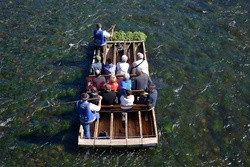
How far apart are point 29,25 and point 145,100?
55.2 ft

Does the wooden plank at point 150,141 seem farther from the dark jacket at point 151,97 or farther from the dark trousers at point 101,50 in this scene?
the dark trousers at point 101,50

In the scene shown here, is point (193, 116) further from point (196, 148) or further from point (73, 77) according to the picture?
point (73, 77)

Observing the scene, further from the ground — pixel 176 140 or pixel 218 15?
pixel 218 15

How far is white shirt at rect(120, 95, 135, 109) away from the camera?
66.1ft

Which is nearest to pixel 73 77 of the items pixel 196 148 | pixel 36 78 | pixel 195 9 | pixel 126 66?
pixel 36 78

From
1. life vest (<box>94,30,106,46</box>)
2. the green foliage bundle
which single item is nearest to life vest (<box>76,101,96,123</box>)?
life vest (<box>94,30,106,46</box>)

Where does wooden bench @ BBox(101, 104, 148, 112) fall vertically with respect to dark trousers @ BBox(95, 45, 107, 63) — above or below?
below

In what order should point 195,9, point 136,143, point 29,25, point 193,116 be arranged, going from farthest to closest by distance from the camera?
point 195,9 < point 29,25 < point 193,116 < point 136,143

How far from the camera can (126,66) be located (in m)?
23.3

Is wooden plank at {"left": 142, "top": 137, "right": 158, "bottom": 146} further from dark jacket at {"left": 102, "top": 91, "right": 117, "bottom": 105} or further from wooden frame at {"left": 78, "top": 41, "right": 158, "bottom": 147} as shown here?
dark jacket at {"left": 102, "top": 91, "right": 117, "bottom": 105}

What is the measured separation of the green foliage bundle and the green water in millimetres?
1026

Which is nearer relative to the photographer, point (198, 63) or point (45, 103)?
point (45, 103)

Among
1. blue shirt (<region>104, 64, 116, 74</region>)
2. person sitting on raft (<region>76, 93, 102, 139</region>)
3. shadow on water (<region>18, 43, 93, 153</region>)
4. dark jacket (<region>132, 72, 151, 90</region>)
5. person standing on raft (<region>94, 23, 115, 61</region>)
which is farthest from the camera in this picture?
person standing on raft (<region>94, 23, 115, 61</region>)

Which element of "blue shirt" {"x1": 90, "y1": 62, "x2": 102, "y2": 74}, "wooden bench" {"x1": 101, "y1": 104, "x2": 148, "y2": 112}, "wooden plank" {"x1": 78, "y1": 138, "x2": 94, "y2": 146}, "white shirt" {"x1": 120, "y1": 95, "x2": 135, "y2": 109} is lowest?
"wooden plank" {"x1": 78, "y1": 138, "x2": 94, "y2": 146}
